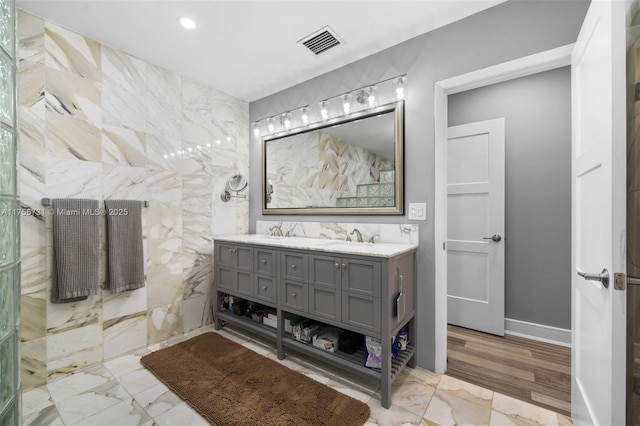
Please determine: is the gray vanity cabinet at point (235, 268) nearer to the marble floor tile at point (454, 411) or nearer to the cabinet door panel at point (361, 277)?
the cabinet door panel at point (361, 277)

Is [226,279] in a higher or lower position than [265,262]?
lower

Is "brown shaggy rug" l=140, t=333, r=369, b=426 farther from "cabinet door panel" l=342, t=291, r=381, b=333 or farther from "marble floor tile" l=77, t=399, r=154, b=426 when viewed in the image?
"cabinet door panel" l=342, t=291, r=381, b=333

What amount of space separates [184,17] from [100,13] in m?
0.54

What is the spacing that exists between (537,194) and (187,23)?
3.14m

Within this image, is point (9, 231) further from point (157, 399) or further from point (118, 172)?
point (118, 172)

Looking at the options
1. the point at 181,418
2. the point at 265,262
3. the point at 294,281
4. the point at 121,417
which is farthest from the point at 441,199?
the point at 121,417

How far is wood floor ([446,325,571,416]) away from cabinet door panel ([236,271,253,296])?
1668mm

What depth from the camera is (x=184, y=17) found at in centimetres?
187

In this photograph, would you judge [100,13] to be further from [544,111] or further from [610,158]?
[544,111]

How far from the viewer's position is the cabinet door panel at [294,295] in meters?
2.05

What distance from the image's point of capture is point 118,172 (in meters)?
2.23

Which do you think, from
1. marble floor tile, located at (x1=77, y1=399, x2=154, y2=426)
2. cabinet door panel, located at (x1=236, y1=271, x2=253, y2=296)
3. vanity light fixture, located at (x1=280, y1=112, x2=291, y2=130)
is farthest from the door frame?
marble floor tile, located at (x1=77, y1=399, x2=154, y2=426)

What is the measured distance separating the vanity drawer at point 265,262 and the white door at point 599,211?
6.02 ft

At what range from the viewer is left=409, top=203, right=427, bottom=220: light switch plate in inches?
80.1
